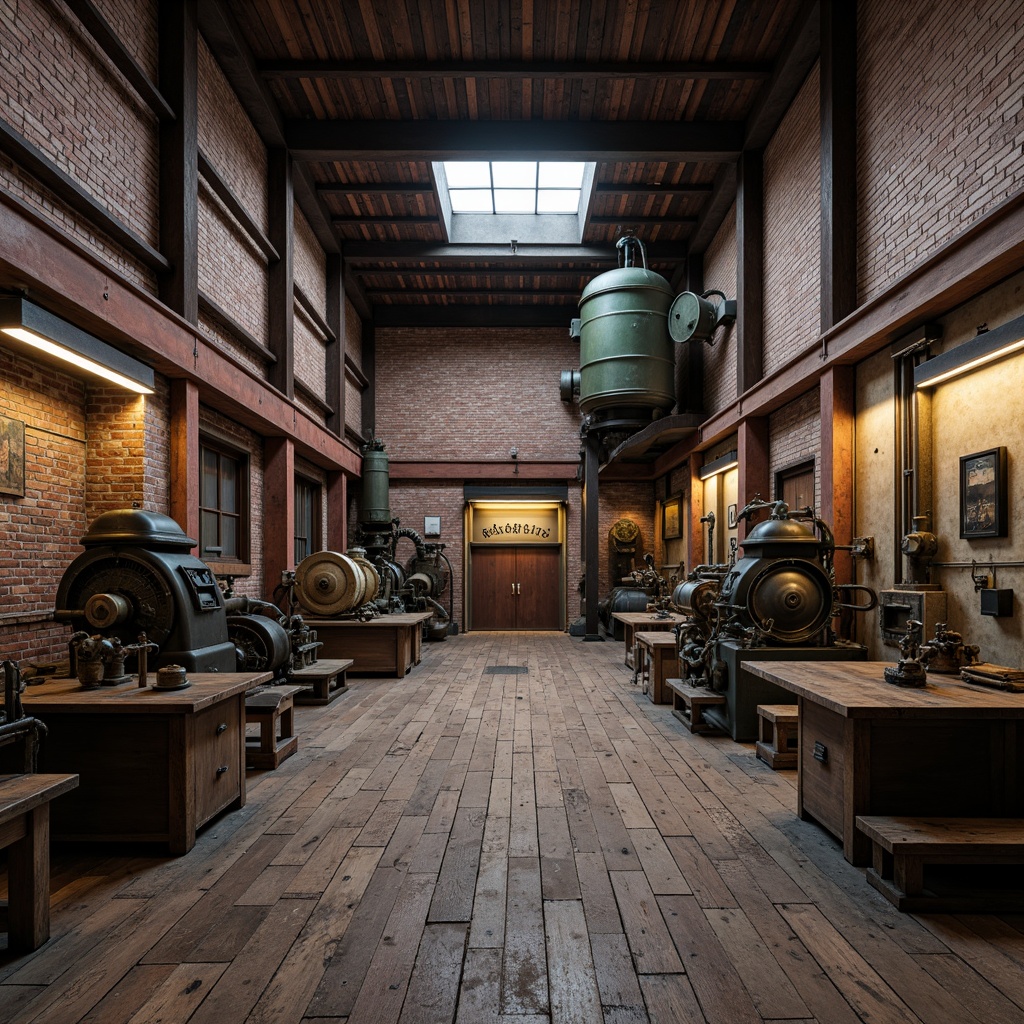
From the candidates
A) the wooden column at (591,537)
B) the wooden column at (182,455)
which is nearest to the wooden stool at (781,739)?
the wooden column at (182,455)

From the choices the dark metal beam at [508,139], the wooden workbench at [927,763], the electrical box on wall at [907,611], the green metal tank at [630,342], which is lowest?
the wooden workbench at [927,763]

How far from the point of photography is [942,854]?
8.72ft

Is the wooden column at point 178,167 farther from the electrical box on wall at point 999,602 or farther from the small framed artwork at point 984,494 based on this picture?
the electrical box on wall at point 999,602

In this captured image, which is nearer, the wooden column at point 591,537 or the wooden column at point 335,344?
the wooden column at point 335,344

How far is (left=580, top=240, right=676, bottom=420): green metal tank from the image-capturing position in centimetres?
1017

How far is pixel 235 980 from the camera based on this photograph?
7.47 feet

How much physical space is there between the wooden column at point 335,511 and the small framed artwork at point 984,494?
31.9ft

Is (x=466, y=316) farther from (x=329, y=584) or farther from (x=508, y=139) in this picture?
(x=329, y=584)

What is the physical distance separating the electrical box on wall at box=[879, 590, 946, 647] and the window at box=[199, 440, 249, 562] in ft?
20.4

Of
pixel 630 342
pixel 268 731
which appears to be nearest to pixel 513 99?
pixel 630 342

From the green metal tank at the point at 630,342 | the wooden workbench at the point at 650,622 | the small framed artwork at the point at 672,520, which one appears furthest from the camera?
the small framed artwork at the point at 672,520

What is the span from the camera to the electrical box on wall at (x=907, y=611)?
495 cm

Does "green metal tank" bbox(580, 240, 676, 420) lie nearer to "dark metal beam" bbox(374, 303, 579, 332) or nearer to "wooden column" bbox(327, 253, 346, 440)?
"dark metal beam" bbox(374, 303, 579, 332)

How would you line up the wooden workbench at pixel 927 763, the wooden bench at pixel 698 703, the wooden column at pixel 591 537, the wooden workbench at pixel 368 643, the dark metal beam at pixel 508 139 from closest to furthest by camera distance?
the wooden workbench at pixel 927 763, the wooden bench at pixel 698 703, the wooden workbench at pixel 368 643, the dark metal beam at pixel 508 139, the wooden column at pixel 591 537
